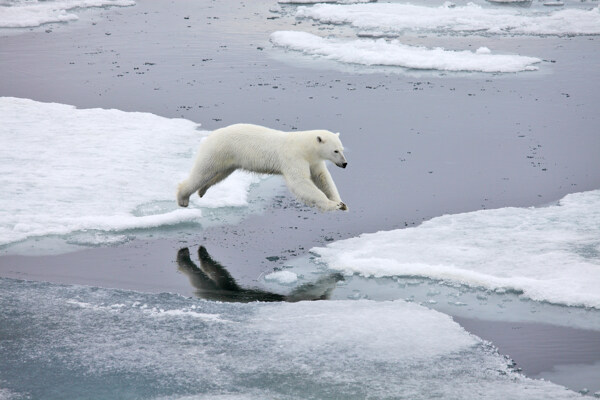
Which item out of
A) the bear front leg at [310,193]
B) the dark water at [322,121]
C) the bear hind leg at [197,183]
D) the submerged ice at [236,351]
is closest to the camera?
the submerged ice at [236,351]

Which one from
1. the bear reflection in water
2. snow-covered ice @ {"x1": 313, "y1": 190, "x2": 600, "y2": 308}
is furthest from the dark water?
snow-covered ice @ {"x1": 313, "y1": 190, "x2": 600, "y2": 308}

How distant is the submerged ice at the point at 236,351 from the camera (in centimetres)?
467

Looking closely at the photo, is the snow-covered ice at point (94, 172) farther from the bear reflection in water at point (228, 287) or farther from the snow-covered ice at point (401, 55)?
the snow-covered ice at point (401, 55)

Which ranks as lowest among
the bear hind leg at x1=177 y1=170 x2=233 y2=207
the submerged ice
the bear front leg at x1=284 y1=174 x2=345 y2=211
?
the submerged ice

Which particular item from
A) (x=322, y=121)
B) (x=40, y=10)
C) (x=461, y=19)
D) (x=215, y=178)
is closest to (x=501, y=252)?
(x=215, y=178)

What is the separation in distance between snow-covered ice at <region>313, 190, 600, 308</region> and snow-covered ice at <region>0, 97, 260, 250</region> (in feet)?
5.64

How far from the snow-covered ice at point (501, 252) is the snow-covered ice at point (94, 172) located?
5.64 feet

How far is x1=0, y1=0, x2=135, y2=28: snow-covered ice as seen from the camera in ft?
57.8

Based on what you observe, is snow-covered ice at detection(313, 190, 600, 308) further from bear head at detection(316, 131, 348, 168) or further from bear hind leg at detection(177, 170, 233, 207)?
bear hind leg at detection(177, 170, 233, 207)

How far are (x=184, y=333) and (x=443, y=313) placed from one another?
1.66 metres

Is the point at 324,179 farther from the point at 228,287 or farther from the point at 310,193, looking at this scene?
the point at 228,287

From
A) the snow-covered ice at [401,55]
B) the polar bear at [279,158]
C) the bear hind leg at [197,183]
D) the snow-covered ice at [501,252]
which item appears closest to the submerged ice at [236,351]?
→ the snow-covered ice at [501,252]

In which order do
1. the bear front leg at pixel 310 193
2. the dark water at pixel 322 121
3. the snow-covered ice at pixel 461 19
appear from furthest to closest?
the snow-covered ice at pixel 461 19 < the bear front leg at pixel 310 193 < the dark water at pixel 322 121

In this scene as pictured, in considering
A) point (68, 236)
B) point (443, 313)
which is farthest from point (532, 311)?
point (68, 236)
